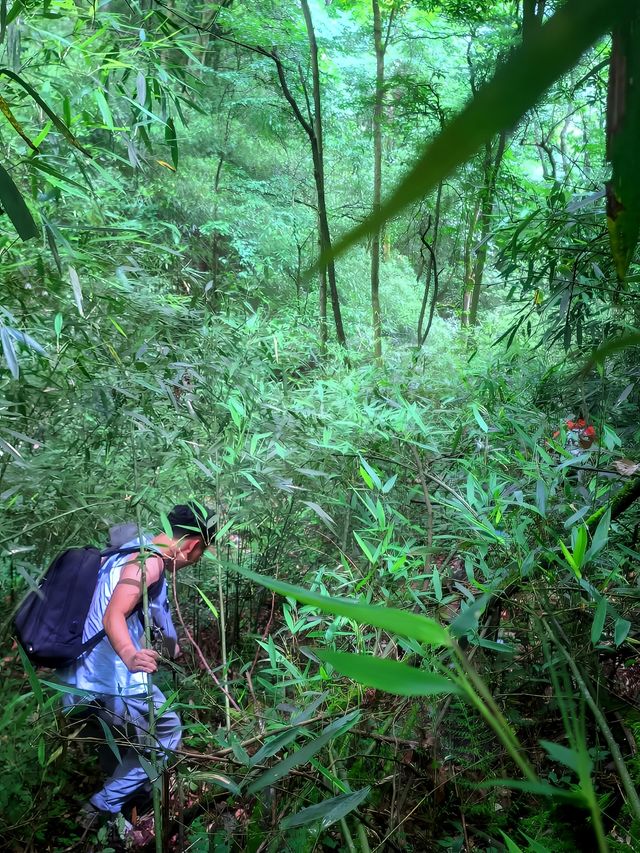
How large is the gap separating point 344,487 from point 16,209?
140cm

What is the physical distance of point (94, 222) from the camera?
2.03 meters

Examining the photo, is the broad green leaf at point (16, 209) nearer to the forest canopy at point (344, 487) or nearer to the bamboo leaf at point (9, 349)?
the forest canopy at point (344, 487)

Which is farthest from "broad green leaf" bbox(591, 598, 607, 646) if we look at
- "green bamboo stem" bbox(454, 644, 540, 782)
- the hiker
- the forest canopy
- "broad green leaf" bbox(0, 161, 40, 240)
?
the hiker

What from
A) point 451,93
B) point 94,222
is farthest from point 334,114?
point 94,222

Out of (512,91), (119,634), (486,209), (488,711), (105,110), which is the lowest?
(119,634)

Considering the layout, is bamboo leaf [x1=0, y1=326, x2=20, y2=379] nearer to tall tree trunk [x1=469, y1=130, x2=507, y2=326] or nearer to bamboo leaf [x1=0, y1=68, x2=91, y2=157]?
bamboo leaf [x1=0, y1=68, x2=91, y2=157]

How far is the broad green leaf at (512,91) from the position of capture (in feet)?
0.47

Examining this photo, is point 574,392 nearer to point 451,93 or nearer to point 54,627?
point 54,627

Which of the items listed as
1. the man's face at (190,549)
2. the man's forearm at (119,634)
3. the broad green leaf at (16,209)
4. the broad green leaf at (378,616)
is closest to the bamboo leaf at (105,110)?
the broad green leaf at (16,209)

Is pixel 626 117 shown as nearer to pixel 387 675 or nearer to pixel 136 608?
pixel 387 675

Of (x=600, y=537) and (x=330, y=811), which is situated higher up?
(x=600, y=537)

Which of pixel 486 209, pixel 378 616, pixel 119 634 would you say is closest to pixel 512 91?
pixel 378 616

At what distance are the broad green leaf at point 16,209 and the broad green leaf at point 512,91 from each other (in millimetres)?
627

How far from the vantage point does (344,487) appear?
1967 mm
